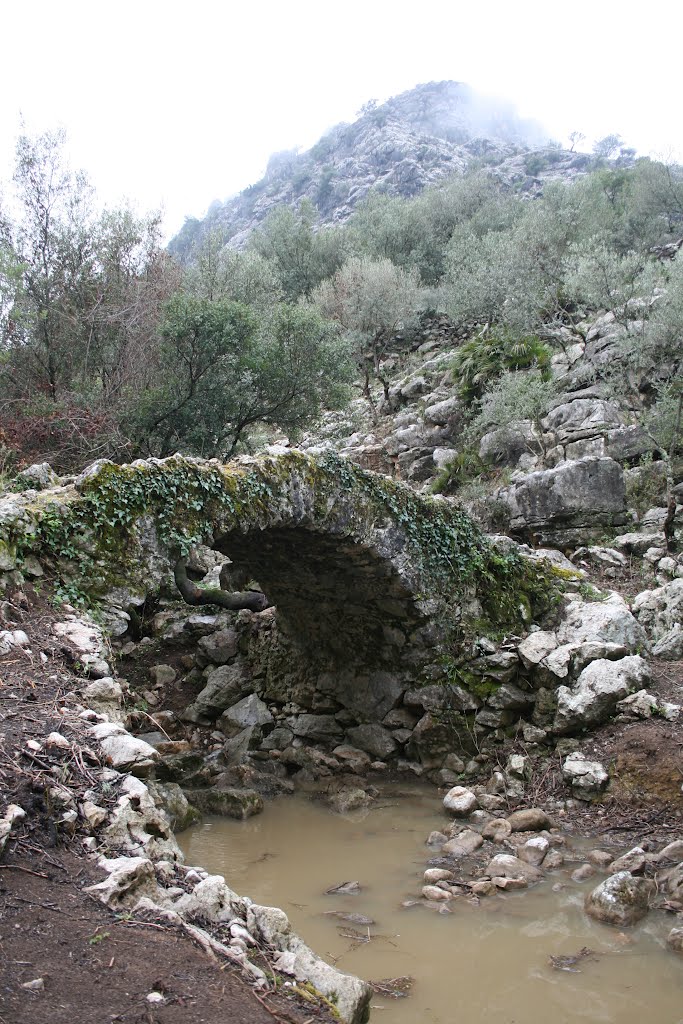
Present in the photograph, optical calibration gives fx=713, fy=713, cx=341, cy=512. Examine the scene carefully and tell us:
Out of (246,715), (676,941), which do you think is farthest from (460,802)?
(246,715)

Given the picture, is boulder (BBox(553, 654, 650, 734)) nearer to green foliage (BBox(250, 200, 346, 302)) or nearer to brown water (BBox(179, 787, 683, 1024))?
brown water (BBox(179, 787, 683, 1024))

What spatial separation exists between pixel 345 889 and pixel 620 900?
2.31m

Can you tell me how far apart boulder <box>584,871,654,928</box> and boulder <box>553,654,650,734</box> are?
8.20 ft

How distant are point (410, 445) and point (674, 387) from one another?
7279 mm

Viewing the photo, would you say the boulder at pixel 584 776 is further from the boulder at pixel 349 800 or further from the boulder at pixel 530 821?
the boulder at pixel 349 800

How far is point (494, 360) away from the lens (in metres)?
20.8

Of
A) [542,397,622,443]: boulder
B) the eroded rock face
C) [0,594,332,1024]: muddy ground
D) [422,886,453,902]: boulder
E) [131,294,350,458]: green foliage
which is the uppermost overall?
[131,294,350,458]: green foliage

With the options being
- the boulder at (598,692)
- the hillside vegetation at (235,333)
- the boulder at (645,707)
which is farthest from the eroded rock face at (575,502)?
the boulder at (645,707)

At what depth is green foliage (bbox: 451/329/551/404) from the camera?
792 inches

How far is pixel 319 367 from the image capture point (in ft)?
59.7

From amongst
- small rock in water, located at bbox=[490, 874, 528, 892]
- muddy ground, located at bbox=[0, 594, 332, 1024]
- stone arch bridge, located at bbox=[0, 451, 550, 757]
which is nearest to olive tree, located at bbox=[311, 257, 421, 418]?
stone arch bridge, located at bbox=[0, 451, 550, 757]

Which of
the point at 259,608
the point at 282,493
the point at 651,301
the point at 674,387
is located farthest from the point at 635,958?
the point at 651,301

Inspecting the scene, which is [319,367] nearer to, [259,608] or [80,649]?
[259,608]

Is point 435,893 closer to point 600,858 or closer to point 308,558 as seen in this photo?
point 600,858
